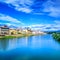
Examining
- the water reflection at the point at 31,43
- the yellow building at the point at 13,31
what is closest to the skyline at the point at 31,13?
the yellow building at the point at 13,31

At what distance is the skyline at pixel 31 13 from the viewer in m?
2.98

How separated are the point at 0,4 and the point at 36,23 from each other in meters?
0.75

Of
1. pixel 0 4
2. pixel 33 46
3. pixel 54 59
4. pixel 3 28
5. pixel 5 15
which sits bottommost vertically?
pixel 54 59

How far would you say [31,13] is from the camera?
3051 mm

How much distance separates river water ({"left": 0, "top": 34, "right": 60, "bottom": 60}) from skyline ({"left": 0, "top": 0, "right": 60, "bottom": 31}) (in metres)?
0.27

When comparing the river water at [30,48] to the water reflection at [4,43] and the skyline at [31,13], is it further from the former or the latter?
the skyline at [31,13]

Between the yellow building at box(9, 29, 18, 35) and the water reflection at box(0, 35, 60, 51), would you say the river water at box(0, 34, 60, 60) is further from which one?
the yellow building at box(9, 29, 18, 35)

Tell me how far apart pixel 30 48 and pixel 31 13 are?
0.64m

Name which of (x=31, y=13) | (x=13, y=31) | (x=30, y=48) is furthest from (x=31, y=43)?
(x=31, y=13)

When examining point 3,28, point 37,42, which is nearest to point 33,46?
point 37,42

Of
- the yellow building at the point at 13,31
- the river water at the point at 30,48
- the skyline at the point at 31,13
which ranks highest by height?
the skyline at the point at 31,13

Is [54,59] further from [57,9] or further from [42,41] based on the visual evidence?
[57,9]

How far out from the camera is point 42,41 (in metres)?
3.21

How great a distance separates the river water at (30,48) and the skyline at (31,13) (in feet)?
0.88
